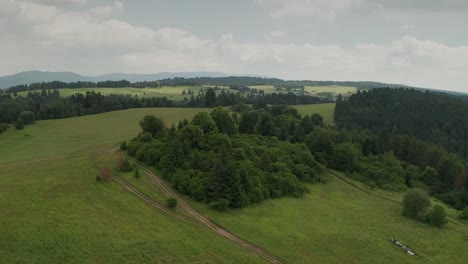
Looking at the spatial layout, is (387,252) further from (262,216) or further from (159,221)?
(159,221)

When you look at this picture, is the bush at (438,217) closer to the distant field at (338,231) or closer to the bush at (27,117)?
the distant field at (338,231)

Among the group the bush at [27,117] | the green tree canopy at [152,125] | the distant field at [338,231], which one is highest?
the green tree canopy at [152,125]

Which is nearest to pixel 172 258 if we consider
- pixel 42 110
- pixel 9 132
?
pixel 9 132

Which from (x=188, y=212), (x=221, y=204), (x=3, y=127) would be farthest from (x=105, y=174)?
(x=3, y=127)

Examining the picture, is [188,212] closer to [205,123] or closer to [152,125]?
[205,123]

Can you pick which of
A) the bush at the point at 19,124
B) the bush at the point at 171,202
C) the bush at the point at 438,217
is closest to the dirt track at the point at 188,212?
the bush at the point at 171,202

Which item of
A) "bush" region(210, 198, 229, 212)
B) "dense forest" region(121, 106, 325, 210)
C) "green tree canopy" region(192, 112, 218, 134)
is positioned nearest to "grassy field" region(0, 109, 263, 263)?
"bush" region(210, 198, 229, 212)
